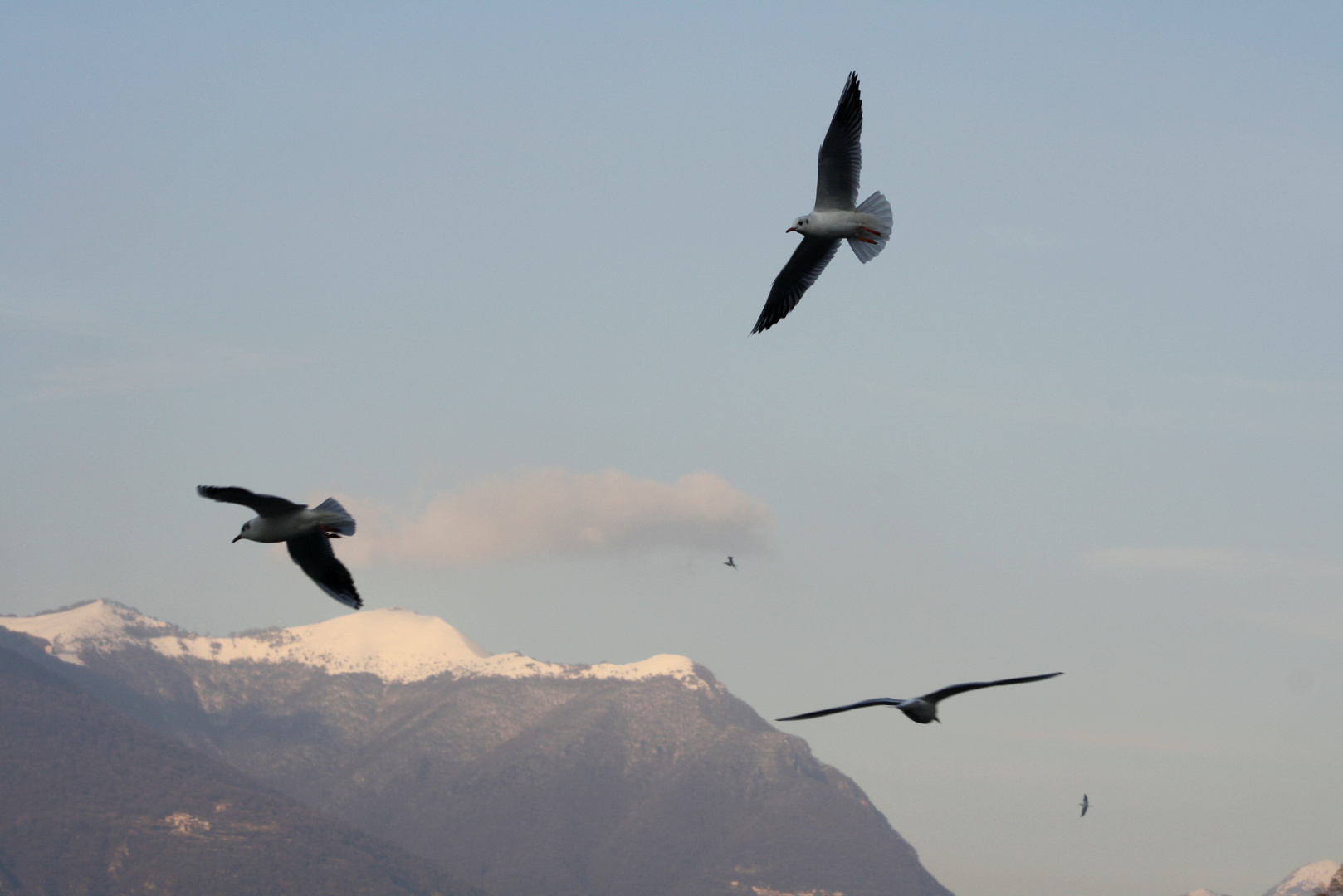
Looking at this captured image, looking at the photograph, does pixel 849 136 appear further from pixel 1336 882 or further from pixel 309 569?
pixel 1336 882

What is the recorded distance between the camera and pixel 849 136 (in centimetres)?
3141

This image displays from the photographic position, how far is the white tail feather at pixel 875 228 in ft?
102

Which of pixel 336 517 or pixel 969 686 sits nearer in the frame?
pixel 969 686

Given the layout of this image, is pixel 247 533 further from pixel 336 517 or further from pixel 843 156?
pixel 843 156

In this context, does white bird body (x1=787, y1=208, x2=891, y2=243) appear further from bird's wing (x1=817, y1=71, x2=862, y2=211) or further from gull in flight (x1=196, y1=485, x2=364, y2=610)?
gull in flight (x1=196, y1=485, x2=364, y2=610)

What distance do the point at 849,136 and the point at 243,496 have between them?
49.7ft

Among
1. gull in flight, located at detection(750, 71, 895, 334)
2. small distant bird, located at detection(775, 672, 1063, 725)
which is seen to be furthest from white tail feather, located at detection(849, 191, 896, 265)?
small distant bird, located at detection(775, 672, 1063, 725)

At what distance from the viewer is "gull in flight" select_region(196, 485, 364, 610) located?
1238 inches

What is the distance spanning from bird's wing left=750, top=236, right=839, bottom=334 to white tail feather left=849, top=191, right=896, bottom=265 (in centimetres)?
177

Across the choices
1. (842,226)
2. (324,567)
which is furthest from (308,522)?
(842,226)

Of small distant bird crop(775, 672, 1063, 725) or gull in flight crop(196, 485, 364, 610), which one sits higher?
gull in flight crop(196, 485, 364, 610)

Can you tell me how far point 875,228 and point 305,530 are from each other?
14.2 meters

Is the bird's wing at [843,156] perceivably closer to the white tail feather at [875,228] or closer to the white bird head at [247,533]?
the white tail feather at [875,228]

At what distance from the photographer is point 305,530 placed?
32.7 metres
